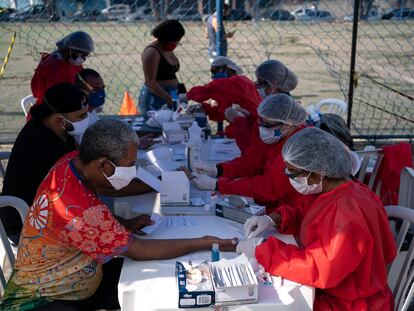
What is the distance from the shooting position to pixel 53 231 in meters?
2.03

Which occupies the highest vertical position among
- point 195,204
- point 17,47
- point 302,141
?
point 302,141

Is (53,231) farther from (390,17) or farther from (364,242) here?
(390,17)

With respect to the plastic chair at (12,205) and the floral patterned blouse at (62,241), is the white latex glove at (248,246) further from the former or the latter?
the plastic chair at (12,205)

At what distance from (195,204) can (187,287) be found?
932mm

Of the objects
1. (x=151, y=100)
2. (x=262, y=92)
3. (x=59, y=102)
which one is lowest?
(x=151, y=100)

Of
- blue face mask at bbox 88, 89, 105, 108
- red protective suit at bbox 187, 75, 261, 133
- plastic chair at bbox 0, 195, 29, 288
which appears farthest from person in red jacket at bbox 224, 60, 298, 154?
plastic chair at bbox 0, 195, 29, 288

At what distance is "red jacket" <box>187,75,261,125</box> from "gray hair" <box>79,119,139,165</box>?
237 cm

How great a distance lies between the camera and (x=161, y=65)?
205 inches

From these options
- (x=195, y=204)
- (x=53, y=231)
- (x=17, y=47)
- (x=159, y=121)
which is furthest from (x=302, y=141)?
(x=17, y=47)

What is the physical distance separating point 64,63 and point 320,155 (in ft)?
10.1

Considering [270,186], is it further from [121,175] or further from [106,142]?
[106,142]

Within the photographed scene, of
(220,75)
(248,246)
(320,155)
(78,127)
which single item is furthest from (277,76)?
(248,246)

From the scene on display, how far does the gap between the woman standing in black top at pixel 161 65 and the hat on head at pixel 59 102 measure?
2151 mm

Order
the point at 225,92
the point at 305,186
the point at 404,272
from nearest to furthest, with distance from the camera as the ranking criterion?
the point at 305,186
the point at 404,272
the point at 225,92
